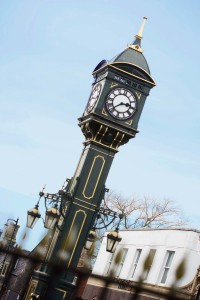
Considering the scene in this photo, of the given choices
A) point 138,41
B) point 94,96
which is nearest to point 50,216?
point 94,96

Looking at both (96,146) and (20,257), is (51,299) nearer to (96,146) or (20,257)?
(20,257)

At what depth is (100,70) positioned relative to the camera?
87.1ft

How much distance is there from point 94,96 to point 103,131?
1487 millimetres

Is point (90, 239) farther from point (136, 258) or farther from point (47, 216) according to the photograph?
point (136, 258)

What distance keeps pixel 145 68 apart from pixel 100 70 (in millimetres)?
1560

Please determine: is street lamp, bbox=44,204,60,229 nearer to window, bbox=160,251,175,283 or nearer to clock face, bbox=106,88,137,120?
clock face, bbox=106,88,137,120

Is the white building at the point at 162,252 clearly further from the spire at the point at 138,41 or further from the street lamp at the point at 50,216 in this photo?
the street lamp at the point at 50,216

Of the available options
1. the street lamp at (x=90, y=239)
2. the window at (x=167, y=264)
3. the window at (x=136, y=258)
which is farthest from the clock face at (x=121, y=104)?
the window at (x=136, y=258)

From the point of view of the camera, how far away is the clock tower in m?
25.3

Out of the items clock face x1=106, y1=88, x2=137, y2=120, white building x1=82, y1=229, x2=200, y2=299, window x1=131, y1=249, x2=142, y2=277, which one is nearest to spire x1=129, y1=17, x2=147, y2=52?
clock face x1=106, y1=88, x2=137, y2=120

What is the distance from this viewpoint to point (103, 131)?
2550 cm

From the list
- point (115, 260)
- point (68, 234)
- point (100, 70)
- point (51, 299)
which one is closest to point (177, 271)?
point (115, 260)

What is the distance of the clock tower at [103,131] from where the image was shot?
25266mm

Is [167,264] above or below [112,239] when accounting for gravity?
above
